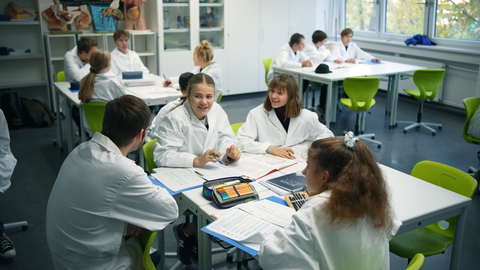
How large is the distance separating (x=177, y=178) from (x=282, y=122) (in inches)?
37.5

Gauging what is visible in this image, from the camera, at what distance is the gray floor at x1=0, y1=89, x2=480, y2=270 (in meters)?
2.86

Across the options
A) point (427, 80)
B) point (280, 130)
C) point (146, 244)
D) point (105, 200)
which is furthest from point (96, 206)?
point (427, 80)

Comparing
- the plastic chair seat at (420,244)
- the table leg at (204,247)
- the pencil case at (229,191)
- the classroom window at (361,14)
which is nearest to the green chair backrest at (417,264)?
the plastic chair seat at (420,244)

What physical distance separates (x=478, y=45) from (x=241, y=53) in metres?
3.60

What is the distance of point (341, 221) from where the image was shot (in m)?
1.36

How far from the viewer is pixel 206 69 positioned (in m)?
4.80

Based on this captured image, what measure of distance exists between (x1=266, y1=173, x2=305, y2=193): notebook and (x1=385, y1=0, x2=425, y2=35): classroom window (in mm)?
5841

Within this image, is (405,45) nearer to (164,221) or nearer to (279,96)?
(279,96)

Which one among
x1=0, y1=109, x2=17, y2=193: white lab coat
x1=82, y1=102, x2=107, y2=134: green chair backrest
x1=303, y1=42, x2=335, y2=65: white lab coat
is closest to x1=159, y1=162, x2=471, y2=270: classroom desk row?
x1=0, y1=109, x2=17, y2=193: white lab coat

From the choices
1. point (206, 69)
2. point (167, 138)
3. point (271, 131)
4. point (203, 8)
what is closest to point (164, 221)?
point (167, 138)

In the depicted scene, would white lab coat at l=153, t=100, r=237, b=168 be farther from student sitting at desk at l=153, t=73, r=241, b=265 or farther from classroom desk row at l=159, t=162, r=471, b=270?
classroom desk row at l=159, t=162, r=471, b=270

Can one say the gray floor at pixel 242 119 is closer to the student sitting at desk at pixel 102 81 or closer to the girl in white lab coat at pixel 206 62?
the student sitting at desk at pixel 102 81

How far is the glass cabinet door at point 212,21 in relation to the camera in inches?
272

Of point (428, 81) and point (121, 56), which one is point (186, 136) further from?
point (428, 81)
